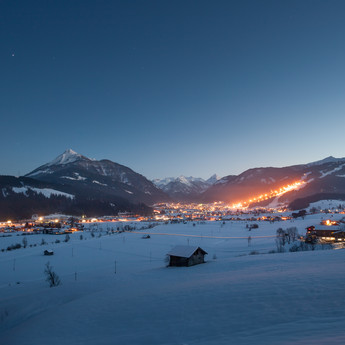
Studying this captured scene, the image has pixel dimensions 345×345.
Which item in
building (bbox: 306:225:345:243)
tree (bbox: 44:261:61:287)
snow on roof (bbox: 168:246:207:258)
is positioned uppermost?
snow on roof (bbox: 168:246:207:258)

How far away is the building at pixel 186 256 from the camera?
3412cm

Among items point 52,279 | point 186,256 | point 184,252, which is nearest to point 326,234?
point 184,252

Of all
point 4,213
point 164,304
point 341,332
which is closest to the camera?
point 341,332

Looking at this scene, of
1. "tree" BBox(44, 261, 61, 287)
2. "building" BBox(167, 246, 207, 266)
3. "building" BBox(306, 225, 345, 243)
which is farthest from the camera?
"building" BBox(306, 225, 345, 243)

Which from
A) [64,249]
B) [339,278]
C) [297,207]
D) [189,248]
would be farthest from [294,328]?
[297,207]

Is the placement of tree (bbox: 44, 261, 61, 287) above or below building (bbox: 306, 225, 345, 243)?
above

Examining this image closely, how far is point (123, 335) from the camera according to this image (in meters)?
8.74

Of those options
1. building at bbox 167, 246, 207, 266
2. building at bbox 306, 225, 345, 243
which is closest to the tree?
building at bbox 167, 246, 207, 266

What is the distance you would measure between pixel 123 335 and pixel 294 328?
5.53 metres

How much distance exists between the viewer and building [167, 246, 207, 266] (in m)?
34.1

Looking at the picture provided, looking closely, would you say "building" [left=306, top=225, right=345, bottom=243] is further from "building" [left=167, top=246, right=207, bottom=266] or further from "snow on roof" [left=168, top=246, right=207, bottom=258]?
"snow on roof" [left=168, top=246, right=207, bottom=258]

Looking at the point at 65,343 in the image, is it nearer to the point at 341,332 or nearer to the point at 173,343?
the point at 173,343

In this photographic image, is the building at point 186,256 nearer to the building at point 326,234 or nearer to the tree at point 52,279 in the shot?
the tree at point 52,279

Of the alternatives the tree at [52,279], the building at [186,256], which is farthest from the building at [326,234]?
the tree at [52,279]
